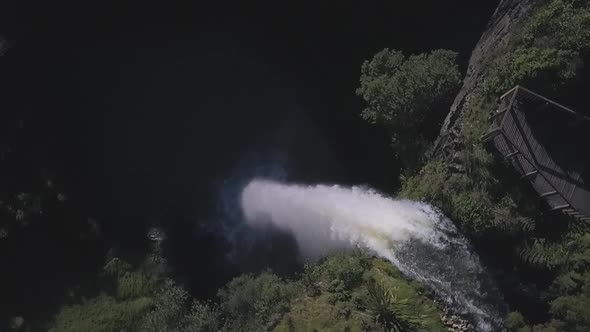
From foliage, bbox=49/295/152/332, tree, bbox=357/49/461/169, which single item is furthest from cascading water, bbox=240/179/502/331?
foliage, bbox=49/295/152/332

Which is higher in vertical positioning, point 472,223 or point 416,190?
point 416,190

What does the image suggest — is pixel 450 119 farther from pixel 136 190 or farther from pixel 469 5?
pixel 136 190

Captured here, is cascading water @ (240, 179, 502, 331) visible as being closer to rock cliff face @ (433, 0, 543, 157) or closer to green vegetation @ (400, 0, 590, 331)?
green vegetation @ (400, 0, 590, 331)

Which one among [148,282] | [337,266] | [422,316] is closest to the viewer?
[422,316]

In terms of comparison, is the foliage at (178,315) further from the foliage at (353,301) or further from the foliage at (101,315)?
the foliage at (353,301)

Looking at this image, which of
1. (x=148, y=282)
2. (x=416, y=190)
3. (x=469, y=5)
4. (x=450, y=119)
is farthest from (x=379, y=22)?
(x=148, y=282)

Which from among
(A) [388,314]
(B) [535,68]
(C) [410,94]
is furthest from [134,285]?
(B) [535,68]
